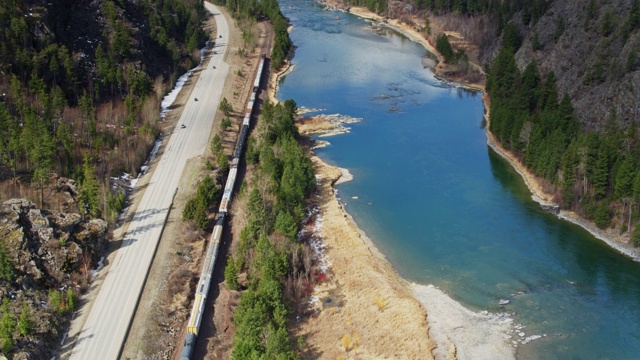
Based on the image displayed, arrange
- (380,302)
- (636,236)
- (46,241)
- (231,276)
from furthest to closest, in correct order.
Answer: (636,236) < (380,302) < (46,241) < (231,276)

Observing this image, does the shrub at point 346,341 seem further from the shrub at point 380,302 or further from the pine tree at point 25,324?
the pine tree at point 25,324

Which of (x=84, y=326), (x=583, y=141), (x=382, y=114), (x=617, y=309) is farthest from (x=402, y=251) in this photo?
(x=382, y=114)

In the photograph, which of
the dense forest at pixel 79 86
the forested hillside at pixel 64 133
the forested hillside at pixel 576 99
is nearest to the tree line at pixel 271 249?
the forested hillside at pixel 64 133

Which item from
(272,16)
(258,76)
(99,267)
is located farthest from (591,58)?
(272,16)

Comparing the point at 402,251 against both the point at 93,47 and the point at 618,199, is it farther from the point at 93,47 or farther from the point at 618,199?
the point at 93,47

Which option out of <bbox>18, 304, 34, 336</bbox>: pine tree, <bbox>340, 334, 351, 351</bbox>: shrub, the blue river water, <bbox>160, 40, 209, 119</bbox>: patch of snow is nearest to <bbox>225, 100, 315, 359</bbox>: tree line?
<bbox>340, 334, 351, 351</bbox>: shrub

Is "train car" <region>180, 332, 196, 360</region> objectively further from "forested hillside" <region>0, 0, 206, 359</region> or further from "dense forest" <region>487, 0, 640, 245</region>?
"dense forest" <region>487, 0, 640, 245</region>

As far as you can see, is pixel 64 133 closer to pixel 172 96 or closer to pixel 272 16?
pixel 172 96
